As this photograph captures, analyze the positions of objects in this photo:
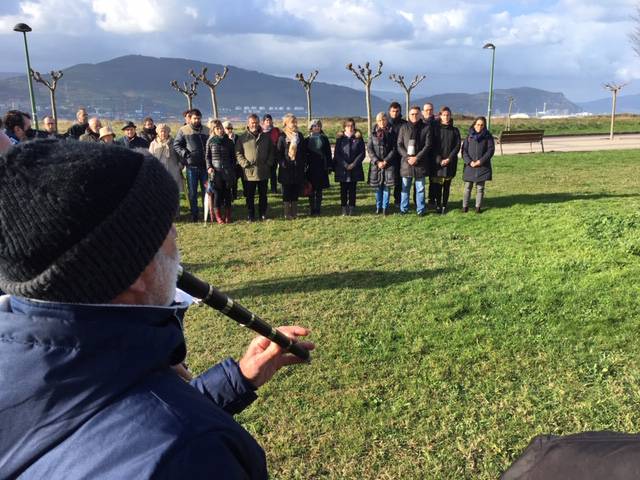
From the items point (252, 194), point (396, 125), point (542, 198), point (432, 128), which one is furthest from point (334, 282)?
point (542, 198)

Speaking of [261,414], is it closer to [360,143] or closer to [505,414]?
[505,414]

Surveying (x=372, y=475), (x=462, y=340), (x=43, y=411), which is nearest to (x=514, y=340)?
(x=462, y=340)

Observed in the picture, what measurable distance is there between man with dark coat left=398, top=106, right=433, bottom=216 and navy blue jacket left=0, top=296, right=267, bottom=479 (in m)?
9.46

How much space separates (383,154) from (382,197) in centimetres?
90

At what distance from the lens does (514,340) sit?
4.87 metres

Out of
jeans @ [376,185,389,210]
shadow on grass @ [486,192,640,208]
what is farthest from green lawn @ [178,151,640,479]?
shadow on grass @ [486,192,640,208]

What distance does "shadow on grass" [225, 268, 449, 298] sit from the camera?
21.3ft

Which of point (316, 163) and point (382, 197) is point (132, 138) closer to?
point (316, 163)

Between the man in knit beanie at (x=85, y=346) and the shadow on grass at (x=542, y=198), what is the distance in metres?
10.6

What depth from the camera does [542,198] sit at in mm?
11484

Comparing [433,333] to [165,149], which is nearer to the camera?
[433,333]

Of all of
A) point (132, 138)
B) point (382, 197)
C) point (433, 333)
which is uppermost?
point (132, 138)

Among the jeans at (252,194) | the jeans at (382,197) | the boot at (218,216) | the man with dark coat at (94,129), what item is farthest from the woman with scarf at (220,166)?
the jeans at (382,197)

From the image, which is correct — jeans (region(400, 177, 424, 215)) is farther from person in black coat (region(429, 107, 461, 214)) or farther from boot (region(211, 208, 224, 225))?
boot (region(211, 208, 224, 225))
